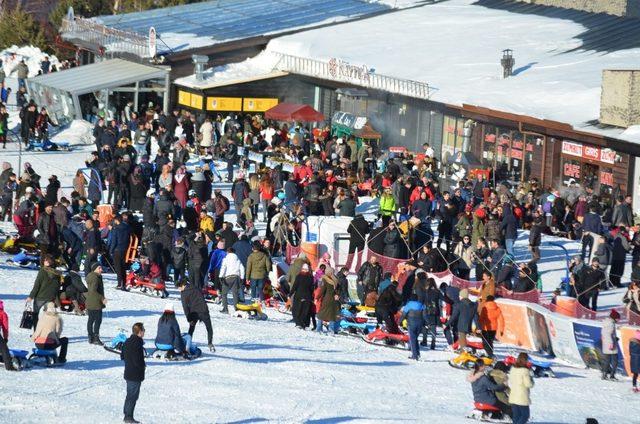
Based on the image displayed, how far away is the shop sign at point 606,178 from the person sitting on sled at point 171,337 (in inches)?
611

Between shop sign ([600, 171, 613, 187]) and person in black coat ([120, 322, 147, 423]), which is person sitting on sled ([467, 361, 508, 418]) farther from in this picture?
shop sign ([600, 171, 613, 187])

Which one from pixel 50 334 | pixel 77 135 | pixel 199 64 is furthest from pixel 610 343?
pixel 199 64

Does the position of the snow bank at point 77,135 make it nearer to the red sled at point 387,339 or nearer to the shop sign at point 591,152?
the shop sign at point 591,152

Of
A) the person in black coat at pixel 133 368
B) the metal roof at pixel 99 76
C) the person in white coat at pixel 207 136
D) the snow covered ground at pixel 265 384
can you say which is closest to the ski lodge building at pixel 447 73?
the metal roof at pixel 99 76

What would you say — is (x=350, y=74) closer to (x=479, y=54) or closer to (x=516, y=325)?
(x=479, y=54)

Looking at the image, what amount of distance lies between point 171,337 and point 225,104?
25.7 meters

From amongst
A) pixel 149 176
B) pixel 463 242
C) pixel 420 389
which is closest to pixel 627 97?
pixel 463 242

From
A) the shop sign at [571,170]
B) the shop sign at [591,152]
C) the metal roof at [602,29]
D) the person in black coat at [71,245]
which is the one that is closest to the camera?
the person in black coat at [71,245]

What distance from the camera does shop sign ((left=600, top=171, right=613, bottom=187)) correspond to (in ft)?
117

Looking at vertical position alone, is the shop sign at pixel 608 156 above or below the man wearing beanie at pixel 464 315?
above

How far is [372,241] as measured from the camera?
95.4 feet

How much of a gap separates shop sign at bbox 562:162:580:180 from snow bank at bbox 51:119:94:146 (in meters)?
14.7

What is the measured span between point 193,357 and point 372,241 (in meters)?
7.14

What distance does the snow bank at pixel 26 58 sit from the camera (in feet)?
195
